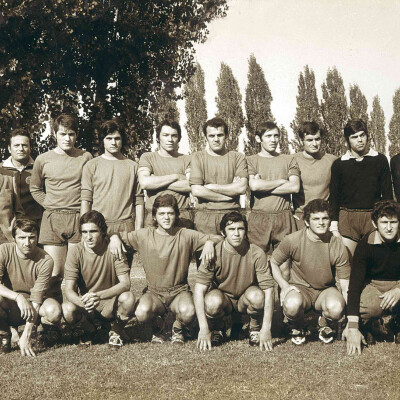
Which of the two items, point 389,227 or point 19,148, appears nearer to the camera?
point 389,227

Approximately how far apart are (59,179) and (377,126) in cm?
3681

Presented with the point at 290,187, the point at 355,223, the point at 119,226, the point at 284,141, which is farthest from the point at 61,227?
the point at 284,141

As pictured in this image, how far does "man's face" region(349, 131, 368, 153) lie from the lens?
5570 millimetres

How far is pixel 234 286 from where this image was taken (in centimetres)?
526

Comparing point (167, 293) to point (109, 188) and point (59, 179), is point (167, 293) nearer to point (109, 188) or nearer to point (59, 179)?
point (109, 188)

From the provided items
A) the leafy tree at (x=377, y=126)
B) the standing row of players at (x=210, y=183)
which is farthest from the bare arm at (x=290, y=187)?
Result: the leafy tree at (x=377, y=126)

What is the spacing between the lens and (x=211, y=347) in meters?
4.95

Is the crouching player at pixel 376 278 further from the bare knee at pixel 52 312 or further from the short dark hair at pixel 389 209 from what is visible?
the bare knee at pixel 52 312

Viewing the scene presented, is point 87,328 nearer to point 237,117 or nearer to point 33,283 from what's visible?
point 33,283

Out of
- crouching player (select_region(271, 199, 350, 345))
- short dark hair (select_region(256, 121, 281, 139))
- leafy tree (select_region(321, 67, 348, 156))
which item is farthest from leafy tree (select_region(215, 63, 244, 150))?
crouching player (select_region(271, 199, 350, 345))

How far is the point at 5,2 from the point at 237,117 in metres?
21.3

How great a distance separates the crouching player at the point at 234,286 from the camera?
5027mm

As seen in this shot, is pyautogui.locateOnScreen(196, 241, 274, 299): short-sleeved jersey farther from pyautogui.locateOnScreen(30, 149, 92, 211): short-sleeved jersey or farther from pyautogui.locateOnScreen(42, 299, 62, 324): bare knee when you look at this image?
pyautogui.locateOnScreen(30, 149, 92, 211): short-sleeved jersey

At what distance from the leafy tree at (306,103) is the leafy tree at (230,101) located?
3566 mm
